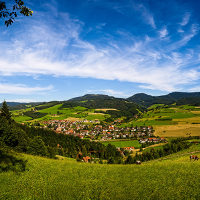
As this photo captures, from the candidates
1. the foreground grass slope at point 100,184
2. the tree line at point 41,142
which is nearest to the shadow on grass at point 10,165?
the foreground grass slope at point 100,184

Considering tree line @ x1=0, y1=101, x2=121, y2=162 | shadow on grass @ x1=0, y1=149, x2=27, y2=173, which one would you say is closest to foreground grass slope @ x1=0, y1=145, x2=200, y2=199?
shadow on grass @ x1=0, y1=149, x2=27, y2=173

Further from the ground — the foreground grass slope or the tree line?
the foreground grass slope

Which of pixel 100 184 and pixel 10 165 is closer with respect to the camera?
pixel 100 184

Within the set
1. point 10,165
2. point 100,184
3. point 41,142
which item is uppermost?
point 10,165

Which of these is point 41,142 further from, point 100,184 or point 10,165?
point 100,184

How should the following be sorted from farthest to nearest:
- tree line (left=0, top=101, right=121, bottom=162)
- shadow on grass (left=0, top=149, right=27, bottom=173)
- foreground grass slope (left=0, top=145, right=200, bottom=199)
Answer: tree line (left=0, top=101, right=121, bottom=162)
shadow on grass (left=0, top=149, right=27, bottom=173)
foreground grass slope (left=0, top=145, right=200, bottom=199)

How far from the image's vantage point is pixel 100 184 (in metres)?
8.58

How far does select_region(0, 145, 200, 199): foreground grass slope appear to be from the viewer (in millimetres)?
7098

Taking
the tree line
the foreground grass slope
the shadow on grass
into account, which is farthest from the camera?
the tree line

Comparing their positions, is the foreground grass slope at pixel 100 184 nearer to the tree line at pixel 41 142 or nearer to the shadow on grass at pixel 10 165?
the shadow on grass at pixel 10 165

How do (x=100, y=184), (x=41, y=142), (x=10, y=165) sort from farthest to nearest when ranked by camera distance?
(x=41, y=142)
(x=10, y=165)
(x=100, y=184)

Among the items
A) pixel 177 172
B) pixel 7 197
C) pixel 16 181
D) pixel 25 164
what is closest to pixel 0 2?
pixel 7 197

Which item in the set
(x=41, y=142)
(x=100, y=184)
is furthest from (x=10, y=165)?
(x=41, y=142)

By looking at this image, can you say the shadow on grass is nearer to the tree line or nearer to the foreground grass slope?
the foreground grass slope
